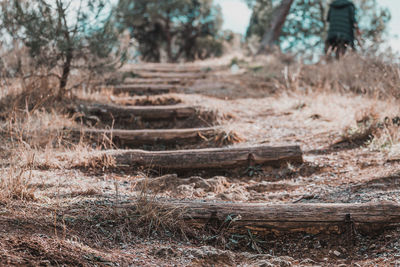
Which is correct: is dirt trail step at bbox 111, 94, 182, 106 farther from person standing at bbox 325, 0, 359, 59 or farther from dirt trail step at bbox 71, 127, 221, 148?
person standing at bbox 325, 0, 359, 59

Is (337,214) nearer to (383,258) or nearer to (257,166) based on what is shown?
(383,258)

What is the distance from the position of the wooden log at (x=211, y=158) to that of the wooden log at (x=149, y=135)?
543 mm

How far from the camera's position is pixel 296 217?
2229 millimetres

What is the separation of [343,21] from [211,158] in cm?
617

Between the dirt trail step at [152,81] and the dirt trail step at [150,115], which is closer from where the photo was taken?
the dirt trail step at [150,115]

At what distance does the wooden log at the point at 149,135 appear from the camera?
3.96 meters

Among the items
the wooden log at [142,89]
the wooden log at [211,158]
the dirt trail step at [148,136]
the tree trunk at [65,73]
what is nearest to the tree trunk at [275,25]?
the wooden log at [142,89]

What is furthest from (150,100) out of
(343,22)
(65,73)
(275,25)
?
(275,25)

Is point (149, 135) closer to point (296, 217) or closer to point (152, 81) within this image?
point (296, 217)

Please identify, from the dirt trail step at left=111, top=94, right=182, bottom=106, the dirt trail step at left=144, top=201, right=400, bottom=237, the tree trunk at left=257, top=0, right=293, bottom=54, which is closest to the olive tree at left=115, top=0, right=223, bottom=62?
the tree trunk at left=257, top=0, right=293, bottom=54

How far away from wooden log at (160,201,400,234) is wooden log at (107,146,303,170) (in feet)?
3.85

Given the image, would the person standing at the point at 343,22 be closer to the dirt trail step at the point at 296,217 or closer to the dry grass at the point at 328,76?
the dry grass at the point at 328,76

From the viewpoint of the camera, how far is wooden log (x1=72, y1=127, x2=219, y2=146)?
3.96 m

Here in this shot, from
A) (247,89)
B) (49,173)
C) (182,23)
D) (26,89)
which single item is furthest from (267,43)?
(49,173)
